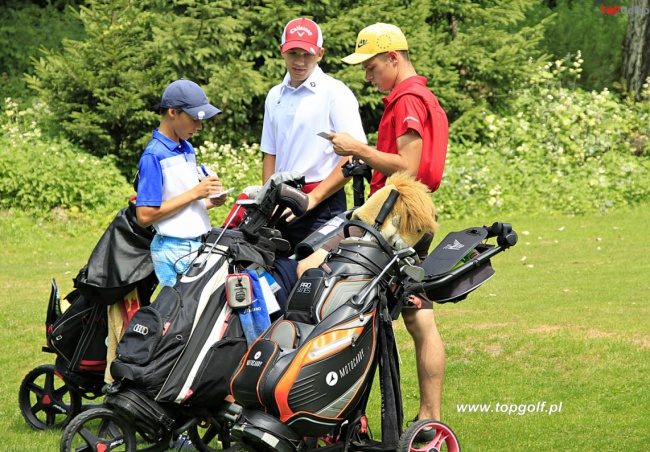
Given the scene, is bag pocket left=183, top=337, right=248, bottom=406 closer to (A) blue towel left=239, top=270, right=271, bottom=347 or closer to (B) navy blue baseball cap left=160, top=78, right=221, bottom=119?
(A) blue towel left=239, top=270, right=271, bottom=347

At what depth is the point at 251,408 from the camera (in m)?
4.21

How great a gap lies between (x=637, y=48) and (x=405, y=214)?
1467 centimetres

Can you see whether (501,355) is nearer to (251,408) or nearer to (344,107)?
(344,107)

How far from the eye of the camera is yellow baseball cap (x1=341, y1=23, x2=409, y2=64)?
16.8ft

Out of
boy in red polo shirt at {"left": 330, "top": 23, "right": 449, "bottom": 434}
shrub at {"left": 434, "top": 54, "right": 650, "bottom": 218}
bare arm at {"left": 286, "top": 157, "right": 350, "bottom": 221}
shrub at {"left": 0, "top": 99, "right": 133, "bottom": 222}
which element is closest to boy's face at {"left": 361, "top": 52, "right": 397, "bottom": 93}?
boy in red polo shirt at {"left": 330, "top": 23, "right": 449, "bottom": 434}

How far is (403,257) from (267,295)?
0.82 metres

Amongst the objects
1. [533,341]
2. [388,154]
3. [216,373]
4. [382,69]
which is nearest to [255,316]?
[216,373]

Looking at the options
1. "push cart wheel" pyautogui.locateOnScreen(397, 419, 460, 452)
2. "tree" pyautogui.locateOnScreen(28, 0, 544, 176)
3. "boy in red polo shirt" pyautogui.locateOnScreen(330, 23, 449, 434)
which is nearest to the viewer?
"push cart wheel" pyautogui.locateOnScreen(397, 419, 460, 452)

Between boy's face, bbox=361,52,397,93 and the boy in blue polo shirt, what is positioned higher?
boy's face, bbox=361,52,397,93

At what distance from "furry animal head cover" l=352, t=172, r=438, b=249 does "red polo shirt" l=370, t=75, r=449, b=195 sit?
0.50m

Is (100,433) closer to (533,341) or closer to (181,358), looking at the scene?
(181,358)

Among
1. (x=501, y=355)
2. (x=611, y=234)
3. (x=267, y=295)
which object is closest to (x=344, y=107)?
(x=267, y=295)

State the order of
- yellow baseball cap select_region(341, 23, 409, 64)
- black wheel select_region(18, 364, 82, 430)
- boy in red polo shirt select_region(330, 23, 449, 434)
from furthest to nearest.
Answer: black wheel select_region(18, 364, 82, 430), yellow baseball cap select_region(341, 23, 409, 64), boy in red polo shirt select_region(330, 23, 449, 434)

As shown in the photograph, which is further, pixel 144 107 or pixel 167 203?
pixel 144 107
